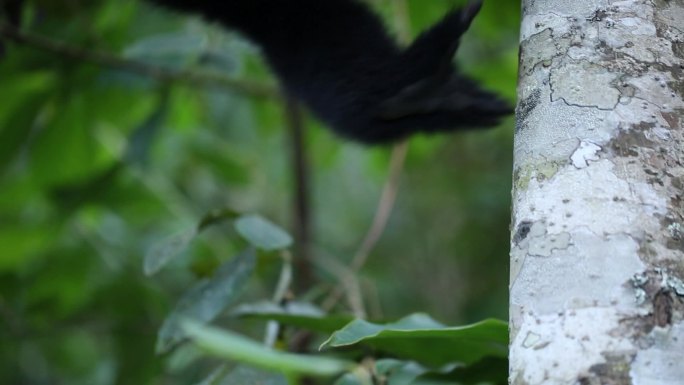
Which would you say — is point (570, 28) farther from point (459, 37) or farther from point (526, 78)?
point (459, 37)

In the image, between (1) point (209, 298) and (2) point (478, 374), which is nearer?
(2) point (478, 374)

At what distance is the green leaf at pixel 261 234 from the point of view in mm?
1324

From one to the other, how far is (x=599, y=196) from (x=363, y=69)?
0.63 m

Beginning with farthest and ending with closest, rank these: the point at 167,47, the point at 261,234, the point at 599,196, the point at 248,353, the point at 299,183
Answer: the point at 299,183
the point at 167,47
the point at 261,234
the point at 599,196
the point at 248,353

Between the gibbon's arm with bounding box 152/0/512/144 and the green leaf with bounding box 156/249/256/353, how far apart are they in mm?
262

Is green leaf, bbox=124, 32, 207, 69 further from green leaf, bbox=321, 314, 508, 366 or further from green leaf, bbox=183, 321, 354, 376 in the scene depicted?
green leaf, bbox=183, 321, 354, 376

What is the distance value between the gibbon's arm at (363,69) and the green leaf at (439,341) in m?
0.31

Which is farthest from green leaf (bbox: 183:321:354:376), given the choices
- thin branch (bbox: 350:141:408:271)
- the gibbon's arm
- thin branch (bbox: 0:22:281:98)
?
thin branch (bbox: 0:22:281:98)

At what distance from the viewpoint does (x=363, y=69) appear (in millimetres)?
1405

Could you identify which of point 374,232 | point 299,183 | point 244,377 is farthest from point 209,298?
point 299,183

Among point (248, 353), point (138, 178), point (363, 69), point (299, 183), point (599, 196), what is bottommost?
point (299, 183)

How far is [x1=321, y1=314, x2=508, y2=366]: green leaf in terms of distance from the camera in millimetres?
1063

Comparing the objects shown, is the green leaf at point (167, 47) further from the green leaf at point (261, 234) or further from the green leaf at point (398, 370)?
the green leaf at point (398, 370)

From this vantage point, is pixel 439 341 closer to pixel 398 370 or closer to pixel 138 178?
pixel 398 370
